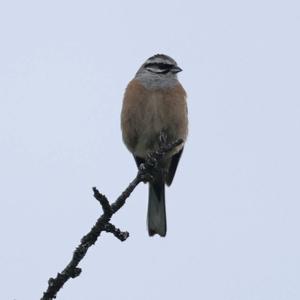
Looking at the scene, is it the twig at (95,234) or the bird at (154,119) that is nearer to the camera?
the twig at (95,234)

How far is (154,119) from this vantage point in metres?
7.73

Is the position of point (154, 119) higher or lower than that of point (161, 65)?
lower

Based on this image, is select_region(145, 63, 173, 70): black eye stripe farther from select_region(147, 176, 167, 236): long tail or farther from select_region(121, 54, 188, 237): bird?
select_region(147, 176, 167, 236): long tail

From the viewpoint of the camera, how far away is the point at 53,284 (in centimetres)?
310

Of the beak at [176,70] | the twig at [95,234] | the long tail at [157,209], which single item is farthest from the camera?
the beak at [176,70]

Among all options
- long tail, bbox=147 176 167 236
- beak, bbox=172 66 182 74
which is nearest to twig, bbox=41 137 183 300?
long tail, bbox=147 176 167 236

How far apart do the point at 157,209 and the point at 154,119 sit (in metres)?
1.41

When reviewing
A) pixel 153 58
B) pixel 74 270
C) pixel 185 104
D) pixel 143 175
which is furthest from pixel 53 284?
pixel 153 58

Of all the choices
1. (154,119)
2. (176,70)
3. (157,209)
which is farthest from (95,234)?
(176,70)

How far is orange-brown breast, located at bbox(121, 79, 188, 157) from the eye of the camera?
7754 millimetres

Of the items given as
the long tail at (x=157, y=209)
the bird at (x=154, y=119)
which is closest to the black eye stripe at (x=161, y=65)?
the bird at (x=154, y=119)

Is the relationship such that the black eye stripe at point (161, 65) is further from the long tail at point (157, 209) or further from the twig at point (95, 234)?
the twig at point (95, 234)

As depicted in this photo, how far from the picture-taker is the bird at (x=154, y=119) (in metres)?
7.75

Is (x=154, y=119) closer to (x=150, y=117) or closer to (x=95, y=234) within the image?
(x=150, y=117)
